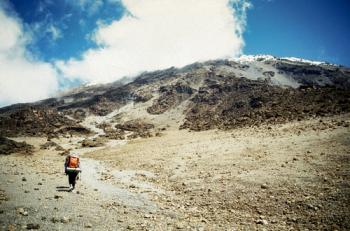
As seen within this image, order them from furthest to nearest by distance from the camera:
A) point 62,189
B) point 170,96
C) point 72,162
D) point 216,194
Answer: point 170,96, point 62,189, point 72,162, point 216,194

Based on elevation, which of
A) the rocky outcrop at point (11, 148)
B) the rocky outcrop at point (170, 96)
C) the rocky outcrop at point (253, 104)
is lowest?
the rocky outcrop at point (11, 148)

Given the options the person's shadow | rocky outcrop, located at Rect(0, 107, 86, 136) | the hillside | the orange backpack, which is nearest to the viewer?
the hillside

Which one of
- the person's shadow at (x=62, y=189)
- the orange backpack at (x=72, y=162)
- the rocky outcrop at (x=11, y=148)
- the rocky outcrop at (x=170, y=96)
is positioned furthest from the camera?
the rocky outcrop at (x=170, y=96)

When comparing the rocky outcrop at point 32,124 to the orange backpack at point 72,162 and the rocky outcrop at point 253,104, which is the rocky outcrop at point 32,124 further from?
the orange backpack at point 72,162

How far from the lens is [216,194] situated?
1539 cm

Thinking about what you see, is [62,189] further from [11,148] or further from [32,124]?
[32,124]

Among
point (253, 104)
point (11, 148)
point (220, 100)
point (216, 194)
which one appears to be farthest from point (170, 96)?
point (216, 194)

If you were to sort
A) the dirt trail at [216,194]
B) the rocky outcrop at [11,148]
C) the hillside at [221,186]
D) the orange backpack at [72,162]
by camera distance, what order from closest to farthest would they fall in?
1. the dirt trail at [216,194]
2. the hillside at [221,186]
3. the orange backpack at [72,162]
4. the rocky outcrop at [11,148]

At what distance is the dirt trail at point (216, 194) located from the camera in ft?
36.4

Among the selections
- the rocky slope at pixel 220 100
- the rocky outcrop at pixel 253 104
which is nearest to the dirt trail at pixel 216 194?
the rocky outcrop at pixel 253 104

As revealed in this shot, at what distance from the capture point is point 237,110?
89.2m

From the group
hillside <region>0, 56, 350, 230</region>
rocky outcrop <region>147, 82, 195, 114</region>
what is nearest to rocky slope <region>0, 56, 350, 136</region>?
rocky outcrop <region>147, 82, 195, 114</region>

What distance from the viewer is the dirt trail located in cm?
1109

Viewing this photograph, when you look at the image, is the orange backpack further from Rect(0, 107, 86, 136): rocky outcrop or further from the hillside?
Rect(0, 107, 86, 136): rocky outcrop
